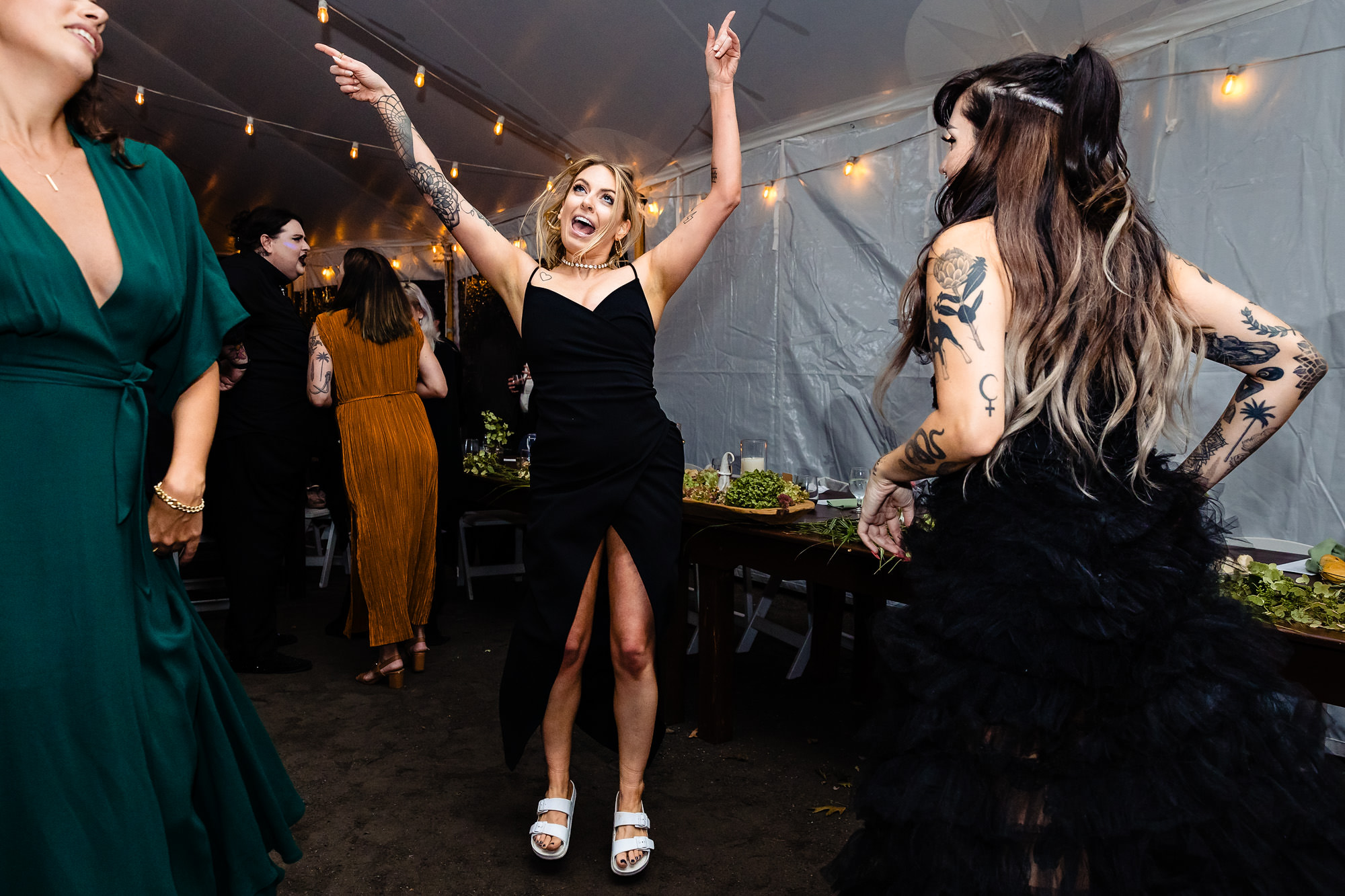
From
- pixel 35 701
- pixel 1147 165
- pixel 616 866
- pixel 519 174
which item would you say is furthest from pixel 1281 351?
pixel 519 174

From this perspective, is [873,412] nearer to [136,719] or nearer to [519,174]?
[519,174]

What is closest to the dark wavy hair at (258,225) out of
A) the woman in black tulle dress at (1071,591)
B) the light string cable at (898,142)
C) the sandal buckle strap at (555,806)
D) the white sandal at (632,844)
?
the light string cable at (898,142)

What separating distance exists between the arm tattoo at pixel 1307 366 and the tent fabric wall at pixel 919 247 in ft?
5.93

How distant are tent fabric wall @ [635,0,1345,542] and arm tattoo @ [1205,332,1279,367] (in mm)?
1875

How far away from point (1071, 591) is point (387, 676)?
291cm

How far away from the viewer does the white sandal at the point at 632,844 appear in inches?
76.0

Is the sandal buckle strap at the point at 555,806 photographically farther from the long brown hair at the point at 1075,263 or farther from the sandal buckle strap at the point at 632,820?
the long brown hair at the point at 1075,263

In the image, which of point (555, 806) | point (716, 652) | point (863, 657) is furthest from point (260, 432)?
point (863, 657)

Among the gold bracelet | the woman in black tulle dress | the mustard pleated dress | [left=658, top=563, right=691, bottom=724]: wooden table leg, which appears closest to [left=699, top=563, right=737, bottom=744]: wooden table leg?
[left=658, top=563, right=691, bottom=724]: wooden table leg

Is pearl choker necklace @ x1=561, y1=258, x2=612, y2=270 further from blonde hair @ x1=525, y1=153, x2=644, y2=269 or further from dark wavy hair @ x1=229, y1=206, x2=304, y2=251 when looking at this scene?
dark wavy hair @ x1=229, y1=206, x2=304, y2=251

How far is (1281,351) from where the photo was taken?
49.7 inches

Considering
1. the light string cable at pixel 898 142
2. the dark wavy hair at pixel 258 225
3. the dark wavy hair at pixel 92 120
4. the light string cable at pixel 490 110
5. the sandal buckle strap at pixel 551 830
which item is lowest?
the sandal buckle strap at pixel 551 830

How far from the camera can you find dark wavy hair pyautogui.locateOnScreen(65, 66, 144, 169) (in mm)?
1203

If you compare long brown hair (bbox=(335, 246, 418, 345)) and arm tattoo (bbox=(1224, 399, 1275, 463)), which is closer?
arm tattoo (bbox=(1224, 399, 1275, 463))
